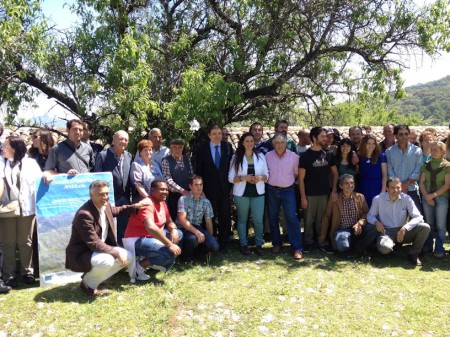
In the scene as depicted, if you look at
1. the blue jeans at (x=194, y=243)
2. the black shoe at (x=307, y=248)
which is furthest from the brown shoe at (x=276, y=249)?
the blue jeans at (x=194, y=243)

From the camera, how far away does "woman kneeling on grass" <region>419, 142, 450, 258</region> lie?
20.4ft

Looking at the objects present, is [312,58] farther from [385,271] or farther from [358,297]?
[358,297]

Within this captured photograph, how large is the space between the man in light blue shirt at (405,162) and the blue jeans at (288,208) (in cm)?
170

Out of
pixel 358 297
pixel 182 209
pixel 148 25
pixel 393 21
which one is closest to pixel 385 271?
pixel 358 297

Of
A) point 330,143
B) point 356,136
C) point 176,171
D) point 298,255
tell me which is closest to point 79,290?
point 176,171

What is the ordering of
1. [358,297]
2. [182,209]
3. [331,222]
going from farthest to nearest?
[331,222], [182,209], [358,297]

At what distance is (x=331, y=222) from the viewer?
21.5 ft

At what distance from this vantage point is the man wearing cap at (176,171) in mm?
6088

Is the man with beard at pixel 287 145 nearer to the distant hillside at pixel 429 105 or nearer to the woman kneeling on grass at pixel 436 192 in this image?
the woman kneeling on grass at pixel 436 192

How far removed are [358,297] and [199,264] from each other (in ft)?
7.54

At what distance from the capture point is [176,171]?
617 cm

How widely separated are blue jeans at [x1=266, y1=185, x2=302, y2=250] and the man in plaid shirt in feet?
3.35

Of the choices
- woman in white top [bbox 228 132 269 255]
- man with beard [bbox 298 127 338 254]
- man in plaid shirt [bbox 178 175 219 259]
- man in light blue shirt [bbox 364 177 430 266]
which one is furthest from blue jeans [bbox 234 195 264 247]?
man in light blue shirt [bbox 364 177 430 266]

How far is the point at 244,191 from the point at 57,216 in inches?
108
